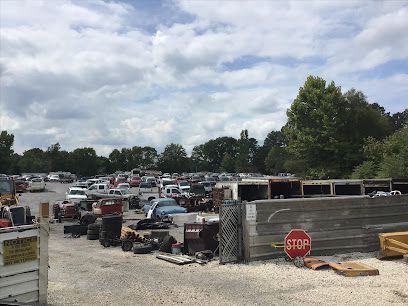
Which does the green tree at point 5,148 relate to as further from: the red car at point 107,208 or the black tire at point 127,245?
the black tire at point 127,245

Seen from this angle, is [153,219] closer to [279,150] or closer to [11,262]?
[11,262]

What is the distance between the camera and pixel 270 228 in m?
14.3

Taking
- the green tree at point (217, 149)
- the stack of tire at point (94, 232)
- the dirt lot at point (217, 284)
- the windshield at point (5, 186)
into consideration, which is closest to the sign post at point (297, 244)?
the dirt lot at point (217, 284)

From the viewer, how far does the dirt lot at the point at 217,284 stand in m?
10.1

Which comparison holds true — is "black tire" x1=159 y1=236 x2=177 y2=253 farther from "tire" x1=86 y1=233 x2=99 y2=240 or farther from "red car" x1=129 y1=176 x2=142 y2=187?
"red car" x1=129 y1=176 x2=142 y2=187

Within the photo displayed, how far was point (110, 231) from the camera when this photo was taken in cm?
1848

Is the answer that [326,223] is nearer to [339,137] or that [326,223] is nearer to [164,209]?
[164,209]

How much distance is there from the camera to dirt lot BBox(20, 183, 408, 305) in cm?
1008

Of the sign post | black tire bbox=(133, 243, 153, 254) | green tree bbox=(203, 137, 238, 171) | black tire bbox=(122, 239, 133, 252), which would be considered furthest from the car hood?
green tree bbox=(203, 137, 238, 171)

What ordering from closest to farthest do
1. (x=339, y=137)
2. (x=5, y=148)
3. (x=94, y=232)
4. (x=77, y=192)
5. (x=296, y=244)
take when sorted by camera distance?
(x=296, y=244), (x=94, y=232), (x=77, y=192), (x=339, y=137), (x=5, y=148)

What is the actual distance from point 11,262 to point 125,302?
2578 millimetres

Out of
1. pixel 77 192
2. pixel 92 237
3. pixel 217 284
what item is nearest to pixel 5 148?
pixel 77 192

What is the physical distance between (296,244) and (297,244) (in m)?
0.03

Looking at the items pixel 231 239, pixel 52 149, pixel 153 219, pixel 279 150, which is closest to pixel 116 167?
pixel 52 149
